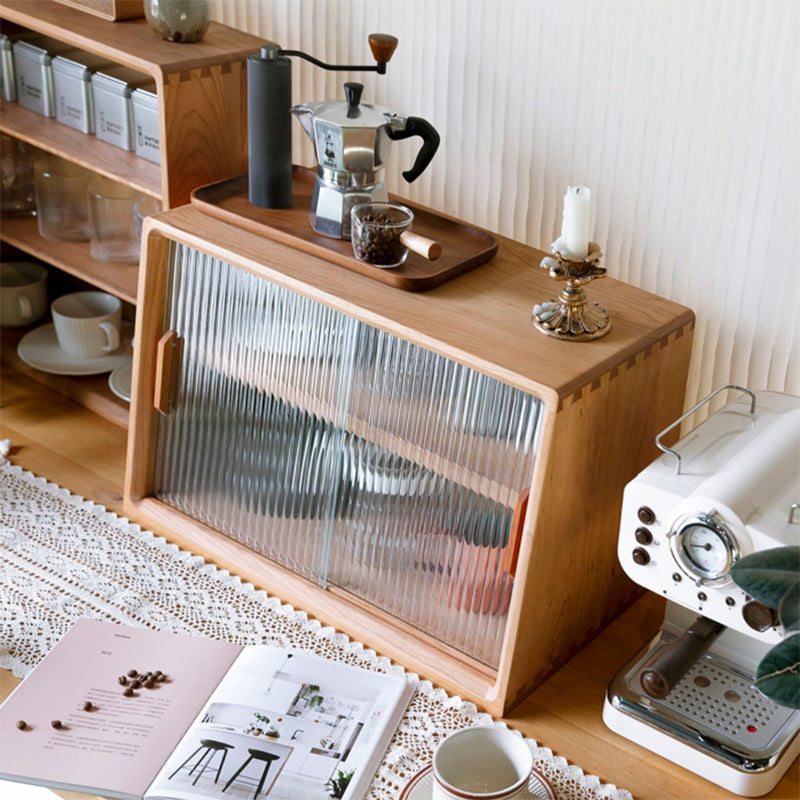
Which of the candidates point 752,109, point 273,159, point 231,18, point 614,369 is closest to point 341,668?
point 614,369

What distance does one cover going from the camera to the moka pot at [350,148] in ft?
4.73

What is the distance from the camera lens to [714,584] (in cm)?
121

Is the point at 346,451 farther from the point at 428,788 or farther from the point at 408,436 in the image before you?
the point at 428,788

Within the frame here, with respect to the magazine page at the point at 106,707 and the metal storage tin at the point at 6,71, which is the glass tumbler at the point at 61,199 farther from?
the magazine page at the point at 106,707

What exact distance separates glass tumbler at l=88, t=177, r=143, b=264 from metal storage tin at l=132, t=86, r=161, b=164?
0.13m

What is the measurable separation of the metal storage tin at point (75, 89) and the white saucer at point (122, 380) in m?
0.41

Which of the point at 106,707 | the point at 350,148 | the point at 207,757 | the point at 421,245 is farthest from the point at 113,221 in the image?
the point at 207,757

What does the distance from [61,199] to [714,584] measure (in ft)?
4.37

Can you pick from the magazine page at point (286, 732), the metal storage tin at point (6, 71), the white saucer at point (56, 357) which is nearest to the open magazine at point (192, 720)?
the magazine page at point (286, 732)

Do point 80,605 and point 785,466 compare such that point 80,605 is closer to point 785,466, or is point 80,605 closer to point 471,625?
point 471,625

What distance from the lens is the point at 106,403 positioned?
1.96m

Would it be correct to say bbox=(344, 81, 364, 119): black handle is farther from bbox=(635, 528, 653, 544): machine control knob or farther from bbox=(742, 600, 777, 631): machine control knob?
bbox=(742, 600, 777, 631): machine control knob

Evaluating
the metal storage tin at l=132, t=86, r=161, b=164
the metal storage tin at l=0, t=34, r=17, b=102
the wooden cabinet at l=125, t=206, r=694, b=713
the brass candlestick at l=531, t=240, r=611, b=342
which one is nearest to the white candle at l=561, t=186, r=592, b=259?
the brass candlestick at l=531, t=240, r=611, b=342

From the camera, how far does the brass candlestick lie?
129cm
